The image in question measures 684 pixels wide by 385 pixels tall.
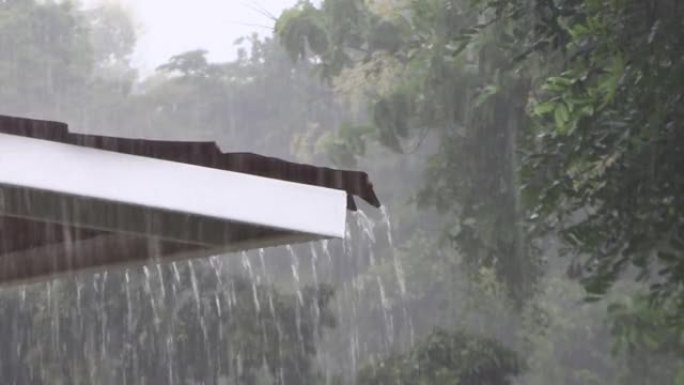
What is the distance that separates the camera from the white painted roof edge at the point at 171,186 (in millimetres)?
1992

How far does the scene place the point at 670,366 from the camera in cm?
1584

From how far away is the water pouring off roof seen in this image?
2.00m

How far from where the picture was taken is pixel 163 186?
2.05 meters

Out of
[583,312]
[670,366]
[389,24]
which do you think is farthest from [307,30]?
[583,312]

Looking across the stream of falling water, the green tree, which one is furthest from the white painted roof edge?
the stream of falling water

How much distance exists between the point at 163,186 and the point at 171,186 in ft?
0.04

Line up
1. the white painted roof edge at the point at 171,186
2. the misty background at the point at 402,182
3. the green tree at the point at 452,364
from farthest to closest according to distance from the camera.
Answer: the green tree at the point at 452,364, the misty background at the point at 402,182, the white painted roof edge at the point at 171,186

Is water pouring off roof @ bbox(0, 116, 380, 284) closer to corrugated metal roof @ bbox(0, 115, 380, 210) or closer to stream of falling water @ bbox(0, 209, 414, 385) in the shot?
corrugated metal roof @ bbox(0, 115, 380, 210)

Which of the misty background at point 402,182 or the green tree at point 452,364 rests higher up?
the misty background at point 402,182

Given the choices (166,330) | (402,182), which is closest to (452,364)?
(166,330)

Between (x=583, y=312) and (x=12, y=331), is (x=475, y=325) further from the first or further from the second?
(x=12, y=331)

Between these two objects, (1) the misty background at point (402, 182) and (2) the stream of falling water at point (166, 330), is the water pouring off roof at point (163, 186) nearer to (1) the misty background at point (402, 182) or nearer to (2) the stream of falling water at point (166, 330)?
(1) the misty background at point (402, 182)

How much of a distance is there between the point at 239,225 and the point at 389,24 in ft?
37.1

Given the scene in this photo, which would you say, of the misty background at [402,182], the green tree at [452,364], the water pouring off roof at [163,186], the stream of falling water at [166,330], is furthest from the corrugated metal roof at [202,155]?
the stream of falling water at [166,330]
